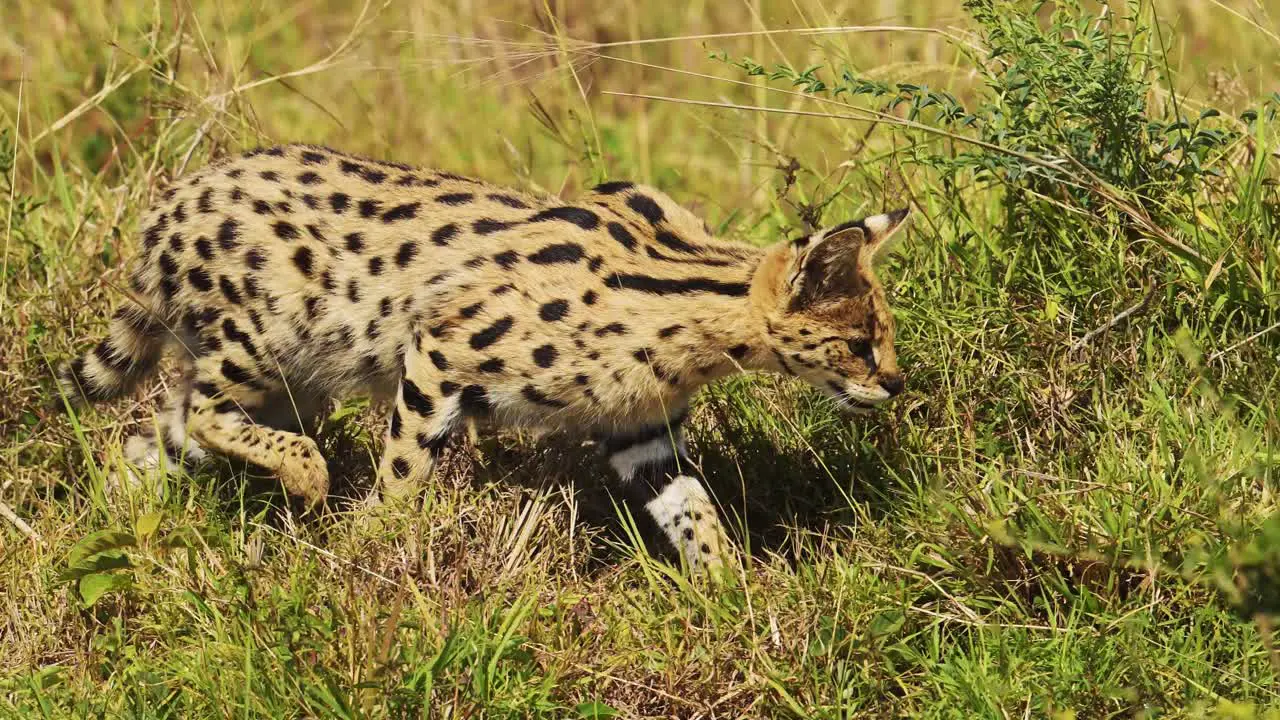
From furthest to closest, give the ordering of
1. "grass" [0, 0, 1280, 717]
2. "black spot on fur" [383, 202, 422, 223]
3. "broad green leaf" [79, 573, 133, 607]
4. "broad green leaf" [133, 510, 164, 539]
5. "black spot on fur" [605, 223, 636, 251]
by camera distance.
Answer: "black spot on fur" [383, 202, 422, 223] → "black spot on fur" [605, 223, 636, 251] → "broad green leaf" [133, 510, 164, 539] → "broad green leaf" [79, 573, 133, 607] → "grass" [0, 0, 1280, 717]

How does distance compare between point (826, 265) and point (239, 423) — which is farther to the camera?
point (239, 423)

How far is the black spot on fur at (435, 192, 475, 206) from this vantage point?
15.0 ft

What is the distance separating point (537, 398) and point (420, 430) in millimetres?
354

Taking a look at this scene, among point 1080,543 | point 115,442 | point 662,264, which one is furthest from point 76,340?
point 1080,543

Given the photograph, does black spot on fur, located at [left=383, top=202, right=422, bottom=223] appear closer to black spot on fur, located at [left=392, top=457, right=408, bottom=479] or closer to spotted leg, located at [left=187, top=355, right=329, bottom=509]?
spotted leg, located at [left=187, top=355, right=329, bottom=509]

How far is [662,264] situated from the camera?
14.2 feet

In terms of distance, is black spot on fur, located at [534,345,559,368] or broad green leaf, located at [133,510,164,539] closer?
broad green leaf, located at [133,510,164,539]

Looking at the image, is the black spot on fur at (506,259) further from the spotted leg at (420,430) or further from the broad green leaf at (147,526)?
the broad green leaf at (147,526)

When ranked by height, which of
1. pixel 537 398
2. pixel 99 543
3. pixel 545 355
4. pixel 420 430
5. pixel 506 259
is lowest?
pixel 99 543

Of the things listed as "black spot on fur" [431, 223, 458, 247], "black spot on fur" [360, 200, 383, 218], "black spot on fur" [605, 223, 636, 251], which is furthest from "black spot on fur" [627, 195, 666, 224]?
"black spot on fur" [360, 200, 383, 218]

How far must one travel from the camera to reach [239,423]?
4.62 m

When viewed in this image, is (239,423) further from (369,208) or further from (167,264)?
(369,208)

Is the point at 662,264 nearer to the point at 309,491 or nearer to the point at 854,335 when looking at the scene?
the point at 854,335

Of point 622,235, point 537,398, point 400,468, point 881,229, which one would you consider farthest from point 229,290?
point 881,229
